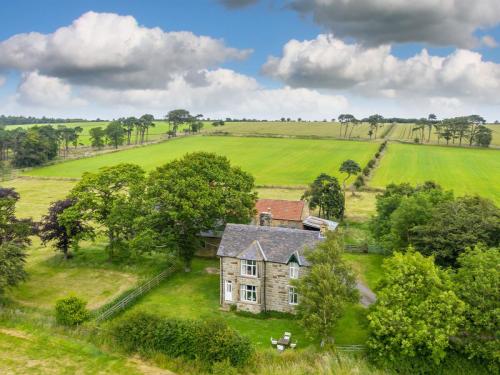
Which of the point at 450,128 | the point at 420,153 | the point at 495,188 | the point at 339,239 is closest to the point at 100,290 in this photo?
the point at 339,239

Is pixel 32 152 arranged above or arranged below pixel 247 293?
above

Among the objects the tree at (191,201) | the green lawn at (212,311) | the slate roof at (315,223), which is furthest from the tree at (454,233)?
the tree at (191,201)

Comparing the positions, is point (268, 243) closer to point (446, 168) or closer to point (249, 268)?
point (249, 268)

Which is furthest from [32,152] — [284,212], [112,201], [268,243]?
[268,243]

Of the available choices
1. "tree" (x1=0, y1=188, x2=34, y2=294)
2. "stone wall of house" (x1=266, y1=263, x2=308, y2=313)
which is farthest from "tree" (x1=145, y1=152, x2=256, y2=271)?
"tree" (x1=0, y1=188, x2=34, y2=294)

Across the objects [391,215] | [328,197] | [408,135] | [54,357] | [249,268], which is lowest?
[54,357]

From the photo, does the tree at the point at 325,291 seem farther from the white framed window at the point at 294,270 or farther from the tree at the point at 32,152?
the tree at the point at 32,152

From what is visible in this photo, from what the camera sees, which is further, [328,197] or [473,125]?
[473,125]
